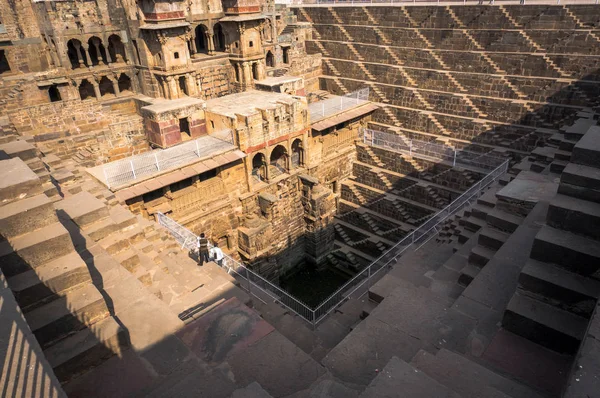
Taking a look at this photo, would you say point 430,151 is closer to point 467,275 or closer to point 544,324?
point 467,275

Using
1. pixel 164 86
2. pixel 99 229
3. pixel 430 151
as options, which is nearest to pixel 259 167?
pixel 164 86

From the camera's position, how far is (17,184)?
5355mm

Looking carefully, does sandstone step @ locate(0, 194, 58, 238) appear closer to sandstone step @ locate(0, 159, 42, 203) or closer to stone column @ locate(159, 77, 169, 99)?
sandstone step @ locate(0, 159, 42, 203)

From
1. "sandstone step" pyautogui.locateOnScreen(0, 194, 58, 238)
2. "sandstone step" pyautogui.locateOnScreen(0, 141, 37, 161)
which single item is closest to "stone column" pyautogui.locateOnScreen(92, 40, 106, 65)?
"sandstone step" pyautogui.locateOnScreen(0, 141, 37, 161)

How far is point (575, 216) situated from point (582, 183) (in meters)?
0.53

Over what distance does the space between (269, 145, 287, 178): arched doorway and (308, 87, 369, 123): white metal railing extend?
2.05 metres

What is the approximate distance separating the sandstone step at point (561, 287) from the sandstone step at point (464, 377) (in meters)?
1.57

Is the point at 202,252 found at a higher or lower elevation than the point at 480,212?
lower

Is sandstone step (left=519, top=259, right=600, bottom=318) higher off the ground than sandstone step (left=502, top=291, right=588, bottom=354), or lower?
higher

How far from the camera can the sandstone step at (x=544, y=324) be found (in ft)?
16.8

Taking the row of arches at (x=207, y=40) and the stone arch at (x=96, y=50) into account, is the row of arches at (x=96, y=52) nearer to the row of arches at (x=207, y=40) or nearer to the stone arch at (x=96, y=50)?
the stone arch at (x=96, y=50)

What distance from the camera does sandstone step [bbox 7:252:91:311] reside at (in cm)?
500

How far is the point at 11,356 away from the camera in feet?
11.7

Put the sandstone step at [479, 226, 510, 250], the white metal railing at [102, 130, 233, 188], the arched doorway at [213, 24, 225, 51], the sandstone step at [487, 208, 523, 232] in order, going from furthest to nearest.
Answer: the arched doorway at [213, 24, 225, 51], the white metal railing at [102, 130, 233, 188], the sandstone step at [487, 208, 523, 232], the sandstone step at [479, 226, 510, 250]
